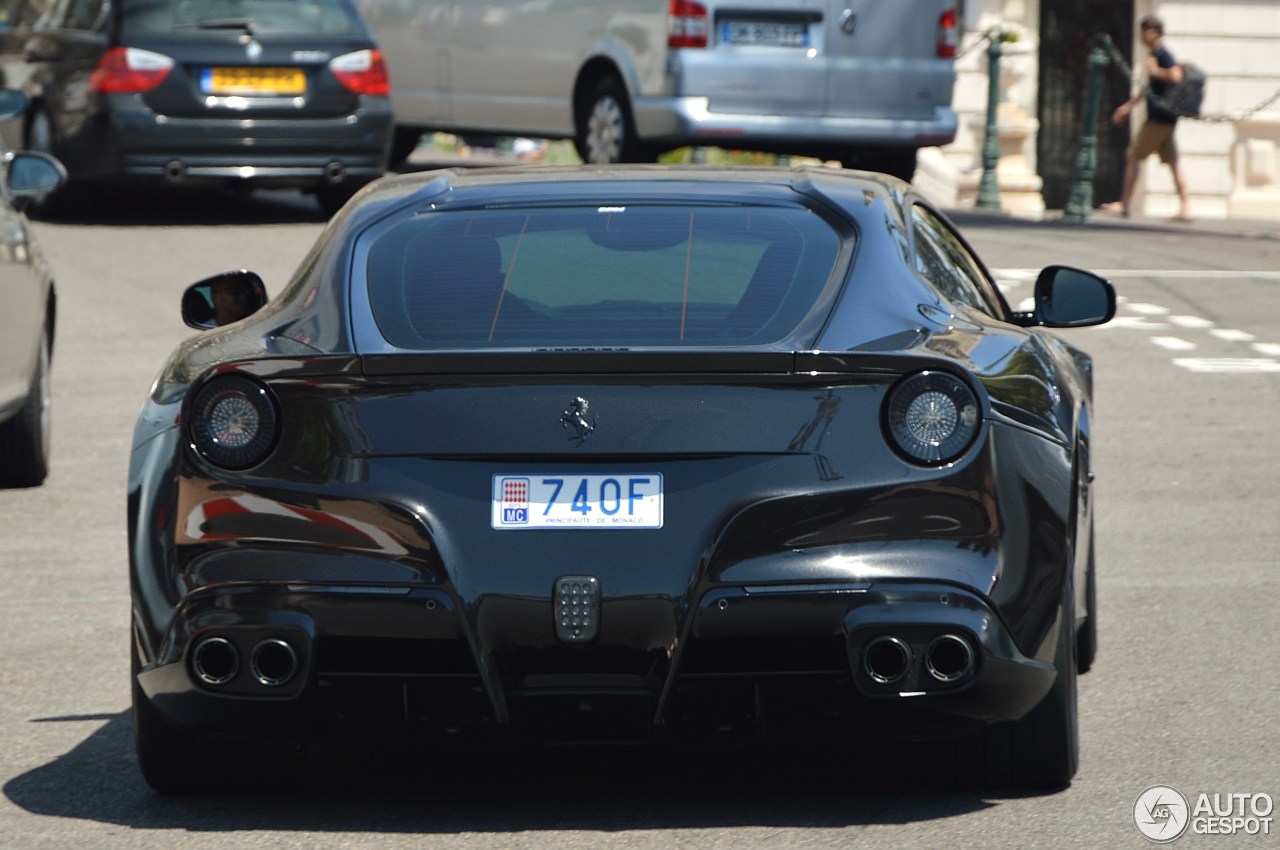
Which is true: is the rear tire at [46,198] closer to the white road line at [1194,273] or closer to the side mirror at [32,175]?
the white road line at [1194,273]

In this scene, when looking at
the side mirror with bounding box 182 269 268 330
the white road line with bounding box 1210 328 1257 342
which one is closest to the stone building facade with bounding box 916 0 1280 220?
the white road line with bounding box 1210 328 1257 342

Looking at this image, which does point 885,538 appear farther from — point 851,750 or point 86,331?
point 86,331

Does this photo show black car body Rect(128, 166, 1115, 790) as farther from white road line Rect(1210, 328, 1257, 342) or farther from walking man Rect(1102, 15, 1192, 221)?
walking man Rect(1102, 15, 1192, 221)

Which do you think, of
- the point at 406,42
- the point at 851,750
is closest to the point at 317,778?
the point at 851,750

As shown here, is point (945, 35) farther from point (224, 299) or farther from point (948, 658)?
point (948, 658)

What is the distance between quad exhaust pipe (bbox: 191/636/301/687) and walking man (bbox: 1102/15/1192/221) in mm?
18197

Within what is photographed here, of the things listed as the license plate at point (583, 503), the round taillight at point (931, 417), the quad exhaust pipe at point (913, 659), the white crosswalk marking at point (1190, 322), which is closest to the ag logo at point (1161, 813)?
the quad exhaust pipe at point (913, 659)

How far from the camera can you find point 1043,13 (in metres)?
32.5

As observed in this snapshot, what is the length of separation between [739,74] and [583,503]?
12101 mm

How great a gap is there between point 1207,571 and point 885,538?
11.2ft

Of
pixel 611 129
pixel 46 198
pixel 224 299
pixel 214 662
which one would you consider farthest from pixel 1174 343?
pixel 214 662

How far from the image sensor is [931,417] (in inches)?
183

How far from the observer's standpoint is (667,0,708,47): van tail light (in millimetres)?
16375

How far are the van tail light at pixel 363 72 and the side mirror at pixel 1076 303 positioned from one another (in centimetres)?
1088
